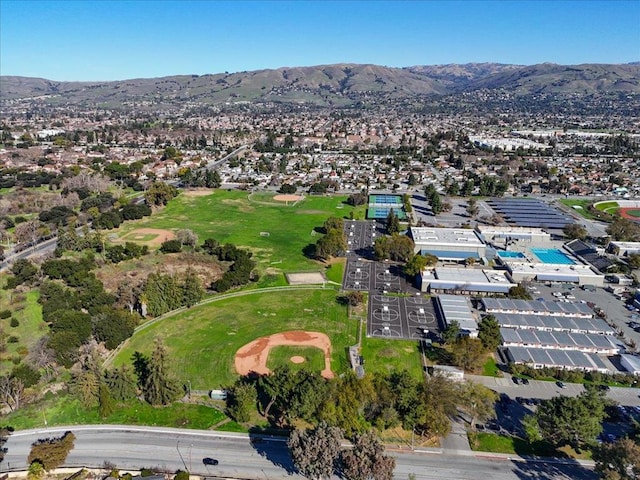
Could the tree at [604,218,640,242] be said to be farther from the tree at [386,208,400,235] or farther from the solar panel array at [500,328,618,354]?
the solar panel array at [500,328,618,354]

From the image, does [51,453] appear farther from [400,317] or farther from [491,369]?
[491,369]

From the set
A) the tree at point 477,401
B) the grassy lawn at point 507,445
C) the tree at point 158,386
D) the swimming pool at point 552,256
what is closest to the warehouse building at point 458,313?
the tree at point 477,401

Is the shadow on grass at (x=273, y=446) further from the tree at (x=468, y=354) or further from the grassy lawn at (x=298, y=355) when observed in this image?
the tree at (x=468, y=354)

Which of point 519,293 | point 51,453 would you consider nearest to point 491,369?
point 519,293

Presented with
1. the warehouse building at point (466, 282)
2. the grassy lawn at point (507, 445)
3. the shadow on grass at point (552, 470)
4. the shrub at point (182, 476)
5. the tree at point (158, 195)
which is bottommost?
the shadow on grass at point (552, 470)

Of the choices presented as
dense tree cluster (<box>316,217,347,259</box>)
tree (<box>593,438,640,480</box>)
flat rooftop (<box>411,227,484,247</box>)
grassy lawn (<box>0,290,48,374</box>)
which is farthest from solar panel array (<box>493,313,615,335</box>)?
grassy lawn (<box>0,290,48,374</box>)
